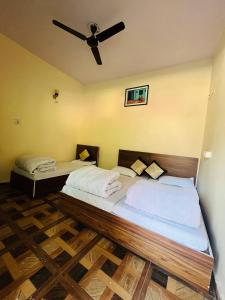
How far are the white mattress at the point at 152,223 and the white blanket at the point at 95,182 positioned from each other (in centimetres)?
6

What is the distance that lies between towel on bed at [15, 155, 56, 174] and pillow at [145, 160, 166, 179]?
6.47ft

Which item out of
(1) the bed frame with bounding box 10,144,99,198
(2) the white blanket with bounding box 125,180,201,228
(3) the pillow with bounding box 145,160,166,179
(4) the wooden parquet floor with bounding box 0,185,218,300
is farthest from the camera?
(3) the pillow with bounding box 145,160,166,179

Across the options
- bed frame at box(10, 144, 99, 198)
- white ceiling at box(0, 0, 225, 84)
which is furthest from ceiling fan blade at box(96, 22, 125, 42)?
bed frame at box(10, 144, 99, 198)

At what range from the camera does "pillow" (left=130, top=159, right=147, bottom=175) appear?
293cm

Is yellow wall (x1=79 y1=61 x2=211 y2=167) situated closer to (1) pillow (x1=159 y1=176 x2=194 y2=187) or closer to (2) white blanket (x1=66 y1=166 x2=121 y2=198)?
(1) pillow (x1=159 y1=176 x2=194 y2=187)

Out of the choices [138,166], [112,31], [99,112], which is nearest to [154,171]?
[138,166]

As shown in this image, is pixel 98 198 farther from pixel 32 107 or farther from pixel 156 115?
pixel 32 107

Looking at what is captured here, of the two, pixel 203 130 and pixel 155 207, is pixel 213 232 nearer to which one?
pixel 155 207

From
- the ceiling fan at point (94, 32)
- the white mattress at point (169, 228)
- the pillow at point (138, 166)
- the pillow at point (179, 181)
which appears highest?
the ceiling fan at point (94, 32)

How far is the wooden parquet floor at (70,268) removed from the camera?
40.2 inches

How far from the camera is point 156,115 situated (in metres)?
3.02

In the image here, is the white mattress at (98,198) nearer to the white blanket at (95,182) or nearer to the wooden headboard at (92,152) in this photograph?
the white blanket at (95,182)

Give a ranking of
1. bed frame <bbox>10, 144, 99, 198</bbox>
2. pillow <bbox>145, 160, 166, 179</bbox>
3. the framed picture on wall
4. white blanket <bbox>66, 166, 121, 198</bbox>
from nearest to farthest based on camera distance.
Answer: white blanket <bbox>66, 166, 121, 198</bbox> → bed frame <bbox>10, 144, 99, 198</bbox> → pillow <bbox>145, 160, 166, 179</bbox> → the framed picture on wall

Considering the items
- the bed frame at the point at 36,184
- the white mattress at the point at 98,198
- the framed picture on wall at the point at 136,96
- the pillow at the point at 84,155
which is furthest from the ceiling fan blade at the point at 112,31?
the pillow at the point at 84,155
